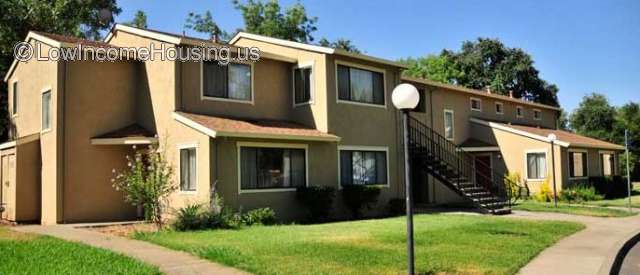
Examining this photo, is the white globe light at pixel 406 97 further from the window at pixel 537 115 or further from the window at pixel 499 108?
the window at pixel 537 115

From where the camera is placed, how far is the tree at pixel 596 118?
5325cm

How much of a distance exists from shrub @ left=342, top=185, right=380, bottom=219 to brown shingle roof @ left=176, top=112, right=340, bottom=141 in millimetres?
1819

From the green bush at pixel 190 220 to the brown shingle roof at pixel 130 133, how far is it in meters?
4.04

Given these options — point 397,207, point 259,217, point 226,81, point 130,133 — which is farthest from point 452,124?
point 130,133

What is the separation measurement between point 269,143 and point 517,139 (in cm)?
1535

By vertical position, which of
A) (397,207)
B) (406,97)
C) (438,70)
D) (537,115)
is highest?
(438,70)

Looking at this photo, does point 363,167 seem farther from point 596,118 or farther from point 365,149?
point 596,118

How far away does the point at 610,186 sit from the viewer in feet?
96.0

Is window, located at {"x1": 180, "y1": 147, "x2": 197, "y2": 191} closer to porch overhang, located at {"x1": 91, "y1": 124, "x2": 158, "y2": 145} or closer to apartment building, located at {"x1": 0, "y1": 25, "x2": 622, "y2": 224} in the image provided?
apartment building, located at {"x1": 0, "y1": 25, "x2": 622, "y2": 224}

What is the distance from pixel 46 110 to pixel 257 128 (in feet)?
23.3

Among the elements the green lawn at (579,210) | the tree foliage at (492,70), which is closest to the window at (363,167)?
the green lawn at (579,210)

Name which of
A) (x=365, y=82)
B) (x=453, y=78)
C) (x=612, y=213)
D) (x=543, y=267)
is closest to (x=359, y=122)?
(x=365, y=82)

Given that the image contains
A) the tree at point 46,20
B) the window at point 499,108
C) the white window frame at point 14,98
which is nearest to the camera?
the white window frame at point 14,98

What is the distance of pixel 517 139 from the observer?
A: 27.7 metres
